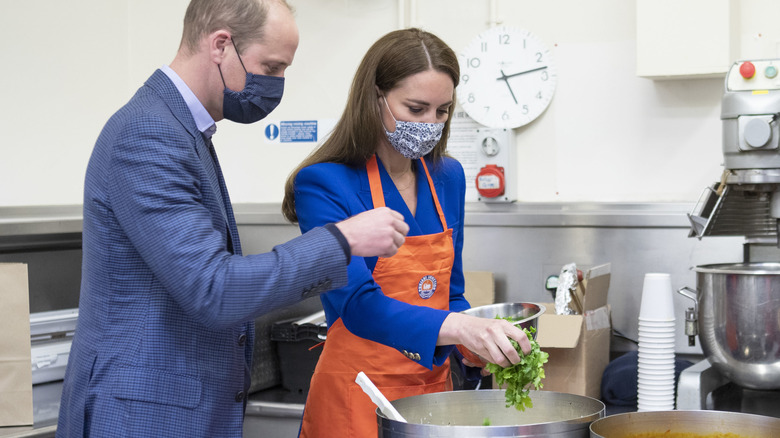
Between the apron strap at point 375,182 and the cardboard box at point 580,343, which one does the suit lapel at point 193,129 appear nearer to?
the apron strap at point 375,182

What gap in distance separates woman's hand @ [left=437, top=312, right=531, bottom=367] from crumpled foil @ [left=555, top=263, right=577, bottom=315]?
3.45 feet

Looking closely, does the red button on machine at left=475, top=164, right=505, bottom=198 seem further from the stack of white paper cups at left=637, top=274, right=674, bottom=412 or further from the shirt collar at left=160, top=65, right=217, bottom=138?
the shirt collar at left=160, top=65, right=217, bottom=138

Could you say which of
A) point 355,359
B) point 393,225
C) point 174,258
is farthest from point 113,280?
point 355,359

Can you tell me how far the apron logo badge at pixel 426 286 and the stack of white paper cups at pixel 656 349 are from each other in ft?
2.14

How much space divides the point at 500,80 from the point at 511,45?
13 centimetres

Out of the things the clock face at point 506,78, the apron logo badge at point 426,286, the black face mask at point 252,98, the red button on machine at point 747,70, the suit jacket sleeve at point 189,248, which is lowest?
the apron logo badge at point 426,286

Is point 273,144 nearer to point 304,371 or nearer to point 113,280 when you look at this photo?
point 304,371

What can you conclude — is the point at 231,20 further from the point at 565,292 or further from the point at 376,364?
the point at 565,292

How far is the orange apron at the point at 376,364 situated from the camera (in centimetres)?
166

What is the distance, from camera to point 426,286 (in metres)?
1.73

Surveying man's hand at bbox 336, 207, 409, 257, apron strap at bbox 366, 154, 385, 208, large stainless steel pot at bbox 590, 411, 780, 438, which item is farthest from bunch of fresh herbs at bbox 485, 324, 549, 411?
apron strap at bbox 366, 154, 385, 208

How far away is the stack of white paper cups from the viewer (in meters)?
2.01

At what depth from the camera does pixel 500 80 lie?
117 inches

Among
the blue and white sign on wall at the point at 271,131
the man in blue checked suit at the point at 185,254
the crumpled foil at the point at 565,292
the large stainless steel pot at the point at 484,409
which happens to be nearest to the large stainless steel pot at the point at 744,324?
the crumpled foil at the point at 565,292
